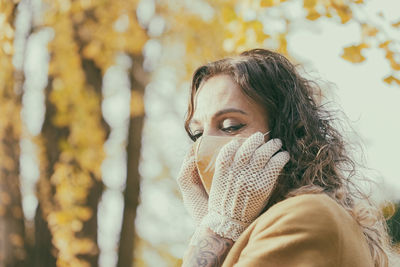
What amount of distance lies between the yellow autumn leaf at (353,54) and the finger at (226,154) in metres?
2.00

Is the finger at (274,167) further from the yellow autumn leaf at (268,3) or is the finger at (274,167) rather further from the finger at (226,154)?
the yellow autumn leaf at (268,3)

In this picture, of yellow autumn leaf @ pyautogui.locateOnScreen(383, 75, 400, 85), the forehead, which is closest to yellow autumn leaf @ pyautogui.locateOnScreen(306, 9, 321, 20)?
yellow autumn leaf @ pyautogui.locateOnScreen(383, 75, 400, 85)

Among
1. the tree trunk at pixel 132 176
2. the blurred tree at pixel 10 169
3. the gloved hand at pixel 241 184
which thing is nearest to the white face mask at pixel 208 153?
the gloved hand at pixel 241 184

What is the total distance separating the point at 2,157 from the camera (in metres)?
6.73

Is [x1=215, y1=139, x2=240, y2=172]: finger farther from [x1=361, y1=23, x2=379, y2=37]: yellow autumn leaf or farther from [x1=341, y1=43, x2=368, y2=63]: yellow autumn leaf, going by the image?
[x1=361, y1=23, x2=379, y2=37]: yellow autumn leaf

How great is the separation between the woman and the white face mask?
0.01 metres

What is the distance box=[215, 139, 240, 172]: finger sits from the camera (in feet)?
6.89

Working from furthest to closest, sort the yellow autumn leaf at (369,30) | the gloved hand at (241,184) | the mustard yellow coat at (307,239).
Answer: the yellow autumn leaf at (369,30), the gloved hand at (241,184), the mustard yellow coat at (307,239)

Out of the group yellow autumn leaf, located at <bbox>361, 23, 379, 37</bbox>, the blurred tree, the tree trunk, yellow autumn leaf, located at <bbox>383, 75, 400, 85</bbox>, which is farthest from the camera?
the tree trunk

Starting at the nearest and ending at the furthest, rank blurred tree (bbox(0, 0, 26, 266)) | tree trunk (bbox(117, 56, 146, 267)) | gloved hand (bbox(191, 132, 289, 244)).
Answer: gloved hand (bbox(191, 132, 289, 244))
blurred tree (bbox(0, 0, 26, 266))
tree trunk (bbox(117, 56, 146, 267))

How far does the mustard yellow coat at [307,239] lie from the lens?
1721 mm

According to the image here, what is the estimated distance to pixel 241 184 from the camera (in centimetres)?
203

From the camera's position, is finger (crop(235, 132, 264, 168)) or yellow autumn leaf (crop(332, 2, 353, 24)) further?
yellow autumn leaf (crop(332, 2, 353, 24))

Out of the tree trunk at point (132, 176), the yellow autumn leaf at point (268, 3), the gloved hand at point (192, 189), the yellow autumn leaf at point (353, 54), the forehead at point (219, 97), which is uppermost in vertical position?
the yellow autumn leaf at point (268, 3)
